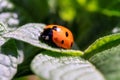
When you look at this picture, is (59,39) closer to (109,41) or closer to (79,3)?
(109,41)

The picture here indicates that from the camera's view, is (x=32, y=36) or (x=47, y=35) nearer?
(x=32, y=36)

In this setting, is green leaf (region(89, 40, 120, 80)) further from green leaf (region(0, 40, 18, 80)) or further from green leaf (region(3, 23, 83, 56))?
green leaf (region(0, 40, 18, 80))

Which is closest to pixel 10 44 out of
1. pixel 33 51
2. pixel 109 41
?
pixel 33 51

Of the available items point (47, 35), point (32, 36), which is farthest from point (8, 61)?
point (47, 35)

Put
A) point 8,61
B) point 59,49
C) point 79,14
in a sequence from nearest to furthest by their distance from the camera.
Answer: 1. point 8,61
2. point 59,49
3. point 79,14

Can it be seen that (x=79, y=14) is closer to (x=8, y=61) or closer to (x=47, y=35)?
(x=47, y=35)

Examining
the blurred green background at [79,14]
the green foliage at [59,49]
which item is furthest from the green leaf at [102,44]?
the blurred green background at [79,14]

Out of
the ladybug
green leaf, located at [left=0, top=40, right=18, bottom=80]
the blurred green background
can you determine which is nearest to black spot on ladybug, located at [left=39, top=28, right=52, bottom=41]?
the ladybug
